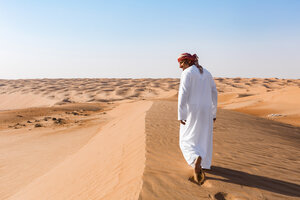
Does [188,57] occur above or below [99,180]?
above

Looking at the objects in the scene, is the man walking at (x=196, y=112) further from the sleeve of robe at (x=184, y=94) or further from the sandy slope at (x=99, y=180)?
the sandy slope at (x=99, y=180)

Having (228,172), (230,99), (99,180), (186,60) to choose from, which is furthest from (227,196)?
(230,99)

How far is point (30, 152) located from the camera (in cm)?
848

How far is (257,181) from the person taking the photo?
337 cm

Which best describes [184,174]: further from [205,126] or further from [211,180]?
[205,126]

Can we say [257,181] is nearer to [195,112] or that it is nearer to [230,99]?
[195,112]

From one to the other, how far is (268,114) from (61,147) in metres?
13.0

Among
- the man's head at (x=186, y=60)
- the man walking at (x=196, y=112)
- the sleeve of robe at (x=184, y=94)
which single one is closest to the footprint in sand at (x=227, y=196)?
the man walking at (x=196, y=112)

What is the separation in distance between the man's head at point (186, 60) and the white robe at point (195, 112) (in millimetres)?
122

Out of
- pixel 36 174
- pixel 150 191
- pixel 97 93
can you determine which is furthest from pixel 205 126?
pixel 97 93

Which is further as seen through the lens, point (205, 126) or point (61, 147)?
point (61, 147)

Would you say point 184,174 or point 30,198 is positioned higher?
point 184,174

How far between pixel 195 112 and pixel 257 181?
4.27ft

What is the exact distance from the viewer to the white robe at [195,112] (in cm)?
334
